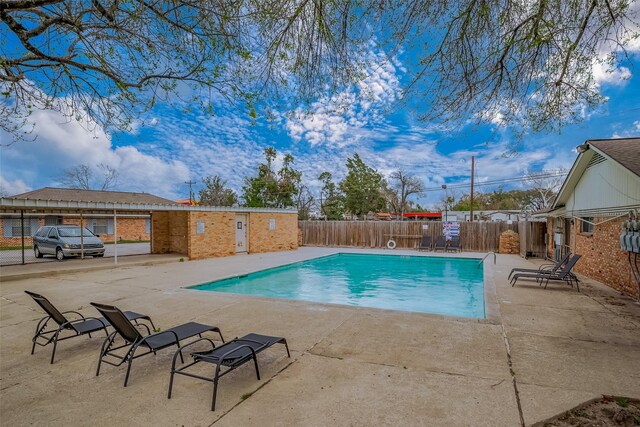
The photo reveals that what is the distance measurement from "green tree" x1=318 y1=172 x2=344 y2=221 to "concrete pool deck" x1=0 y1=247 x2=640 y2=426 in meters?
26.4

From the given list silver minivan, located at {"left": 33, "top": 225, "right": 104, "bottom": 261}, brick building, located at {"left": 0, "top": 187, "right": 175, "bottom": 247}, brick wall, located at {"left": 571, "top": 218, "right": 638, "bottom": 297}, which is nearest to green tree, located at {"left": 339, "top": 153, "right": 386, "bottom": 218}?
brick building, located at {"left": 0, "top": 187, "right": 175, "bottom": 247}

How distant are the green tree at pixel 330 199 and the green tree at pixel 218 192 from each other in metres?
8.62

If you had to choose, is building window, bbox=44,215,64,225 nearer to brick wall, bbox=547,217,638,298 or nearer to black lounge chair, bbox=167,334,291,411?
black lounge chair, bbox=167,334,291,411

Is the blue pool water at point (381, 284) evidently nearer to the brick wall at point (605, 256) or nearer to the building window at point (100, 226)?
the brick wall at point (605, 256)

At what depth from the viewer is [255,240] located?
18.0m

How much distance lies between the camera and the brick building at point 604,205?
762cm

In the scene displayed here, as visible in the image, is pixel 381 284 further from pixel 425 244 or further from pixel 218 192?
pixel 218 192

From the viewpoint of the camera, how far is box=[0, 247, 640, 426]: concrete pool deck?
2.87 m

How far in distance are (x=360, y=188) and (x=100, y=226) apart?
20.9 m

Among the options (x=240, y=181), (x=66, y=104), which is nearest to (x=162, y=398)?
(x=66, y=104)

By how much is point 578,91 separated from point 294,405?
18.3 ft

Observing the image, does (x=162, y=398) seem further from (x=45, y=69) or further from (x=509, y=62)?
(x=509, y=62)

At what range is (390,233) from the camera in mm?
20344

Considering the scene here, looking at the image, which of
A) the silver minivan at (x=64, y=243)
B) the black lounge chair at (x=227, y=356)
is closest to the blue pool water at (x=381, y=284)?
the black lounge chair at (x=227, y=356)
